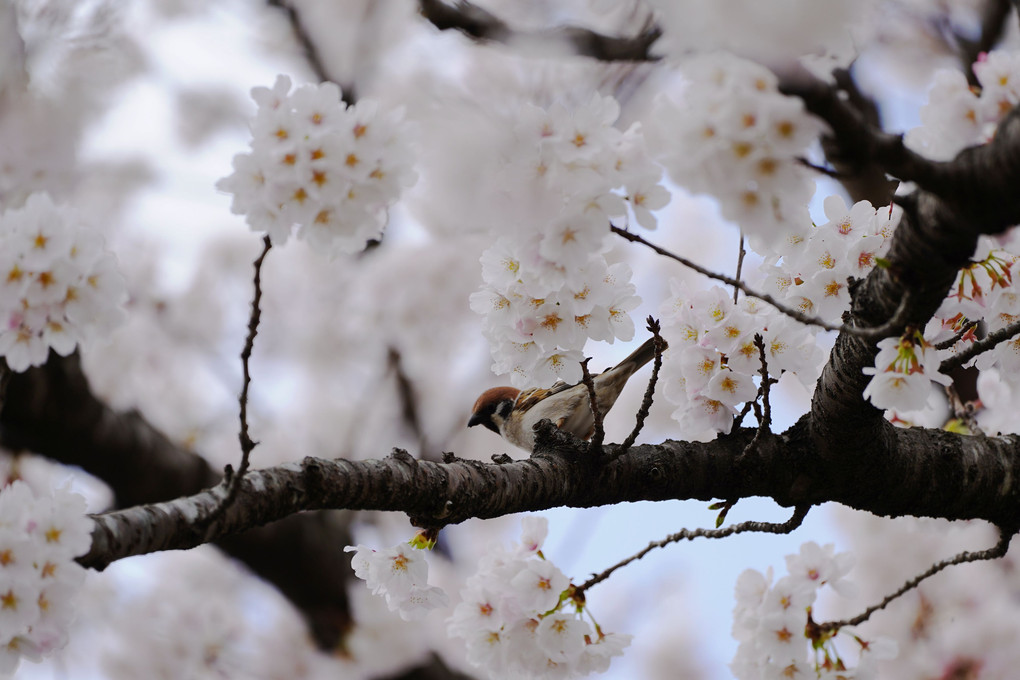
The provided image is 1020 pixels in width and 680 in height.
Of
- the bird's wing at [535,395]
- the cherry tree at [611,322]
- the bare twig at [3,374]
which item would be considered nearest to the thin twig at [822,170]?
the cherry tree at [611,322]

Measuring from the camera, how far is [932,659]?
4938 millimetres

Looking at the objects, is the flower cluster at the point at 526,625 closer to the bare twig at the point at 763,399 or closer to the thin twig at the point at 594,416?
the thin twig at the point at 594,416

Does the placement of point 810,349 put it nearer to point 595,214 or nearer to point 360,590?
point 595,214

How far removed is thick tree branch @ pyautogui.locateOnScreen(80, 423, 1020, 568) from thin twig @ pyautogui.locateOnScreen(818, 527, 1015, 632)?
17cm

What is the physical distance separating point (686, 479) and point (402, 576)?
838 millimetres

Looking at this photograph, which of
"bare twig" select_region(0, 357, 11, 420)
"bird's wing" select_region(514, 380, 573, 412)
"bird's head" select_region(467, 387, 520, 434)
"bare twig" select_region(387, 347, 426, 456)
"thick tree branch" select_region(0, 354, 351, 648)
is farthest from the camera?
"bare twig" select_region(387, 347, 426, 456)

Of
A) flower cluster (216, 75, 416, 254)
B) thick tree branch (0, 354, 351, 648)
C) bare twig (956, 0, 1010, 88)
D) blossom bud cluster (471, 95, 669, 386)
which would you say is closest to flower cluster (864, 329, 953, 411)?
blossom bud cluster (471, 95, 669, 386)

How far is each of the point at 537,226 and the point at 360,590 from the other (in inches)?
158

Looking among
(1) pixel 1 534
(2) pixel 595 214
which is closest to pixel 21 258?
(1) pixel 1 534

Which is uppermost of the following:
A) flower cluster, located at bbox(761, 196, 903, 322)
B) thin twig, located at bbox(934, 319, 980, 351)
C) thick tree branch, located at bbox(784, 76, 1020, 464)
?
thin twig, located at bbox(934, 319, 980, 351)

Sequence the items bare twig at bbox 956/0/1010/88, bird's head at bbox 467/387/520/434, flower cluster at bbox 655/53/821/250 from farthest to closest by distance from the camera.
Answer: bird's head at bbox 467/387/520/434, bare twig at bbox 956/0/1010/88, flower cluster at bbox 655/53/821/250

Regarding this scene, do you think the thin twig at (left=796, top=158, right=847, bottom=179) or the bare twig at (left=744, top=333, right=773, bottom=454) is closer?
the thin twig at (left=796, top=158, right=847, bottom=179)

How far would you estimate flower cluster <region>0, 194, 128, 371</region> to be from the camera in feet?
5.17

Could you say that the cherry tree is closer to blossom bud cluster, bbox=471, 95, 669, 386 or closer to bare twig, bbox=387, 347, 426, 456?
blossom bud cluster, bbox=471, 95, 669, 386
